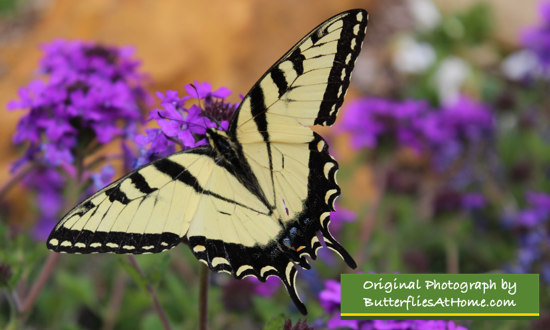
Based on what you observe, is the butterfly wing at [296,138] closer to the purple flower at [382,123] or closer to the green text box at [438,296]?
the green text box at [438,296]

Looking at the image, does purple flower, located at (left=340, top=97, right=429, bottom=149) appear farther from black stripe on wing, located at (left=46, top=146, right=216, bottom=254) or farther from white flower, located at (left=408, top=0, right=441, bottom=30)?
white flower, located at (left=408, top=0, right=441, bottom=30)

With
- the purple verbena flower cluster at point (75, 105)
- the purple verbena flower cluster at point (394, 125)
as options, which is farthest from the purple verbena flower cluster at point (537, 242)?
the purple verbena flower cluster at point (75, 105)

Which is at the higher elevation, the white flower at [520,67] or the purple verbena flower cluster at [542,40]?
the white flower at [520,67]

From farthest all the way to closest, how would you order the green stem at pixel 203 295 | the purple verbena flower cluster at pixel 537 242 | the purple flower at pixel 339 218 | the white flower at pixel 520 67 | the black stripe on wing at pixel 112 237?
the white flower at pixel 520 67 < the purple flower at pixel 339 218 < the purple verbena flower cluster at pixel 537 242 < the green stem at pixel 203 295 < the black stripe on wing at pixel 112 237

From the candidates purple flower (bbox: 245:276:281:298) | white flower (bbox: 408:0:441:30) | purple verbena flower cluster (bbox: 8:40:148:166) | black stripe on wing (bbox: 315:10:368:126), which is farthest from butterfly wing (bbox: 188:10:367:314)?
white flower (bbox: 408:0:441:30)

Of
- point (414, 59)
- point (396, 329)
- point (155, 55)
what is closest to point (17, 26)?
point (155, 55)

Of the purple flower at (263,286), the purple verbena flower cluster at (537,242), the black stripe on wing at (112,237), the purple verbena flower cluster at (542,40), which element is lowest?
the black stripe on wing at (112,237)
